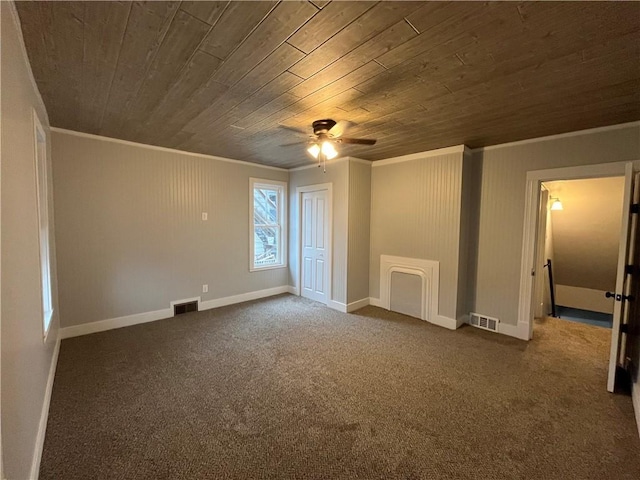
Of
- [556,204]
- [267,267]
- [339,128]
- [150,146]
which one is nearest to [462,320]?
[556,204]

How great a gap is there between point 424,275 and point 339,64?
125 inches

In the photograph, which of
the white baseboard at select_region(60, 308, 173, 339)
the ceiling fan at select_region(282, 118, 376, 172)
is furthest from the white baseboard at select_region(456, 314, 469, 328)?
the white baseboard at select_region(60, 308, 173, 339)

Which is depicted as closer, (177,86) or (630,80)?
(630,80)

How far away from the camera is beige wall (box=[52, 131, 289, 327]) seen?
3350mm

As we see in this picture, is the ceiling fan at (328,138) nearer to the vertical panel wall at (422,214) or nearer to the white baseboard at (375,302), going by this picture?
the vertical panel wall at (422,214)

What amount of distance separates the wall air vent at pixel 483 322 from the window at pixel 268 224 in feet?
10.7

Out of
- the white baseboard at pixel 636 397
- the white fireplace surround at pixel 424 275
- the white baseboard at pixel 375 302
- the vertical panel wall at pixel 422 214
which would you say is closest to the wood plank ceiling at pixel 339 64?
the vertical panel wall at pixel 422 214

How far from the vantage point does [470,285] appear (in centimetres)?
393

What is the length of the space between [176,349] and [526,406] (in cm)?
336

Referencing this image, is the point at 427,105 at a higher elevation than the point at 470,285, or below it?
higher

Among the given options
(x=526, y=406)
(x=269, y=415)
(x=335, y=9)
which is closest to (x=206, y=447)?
(x=269, y=415)

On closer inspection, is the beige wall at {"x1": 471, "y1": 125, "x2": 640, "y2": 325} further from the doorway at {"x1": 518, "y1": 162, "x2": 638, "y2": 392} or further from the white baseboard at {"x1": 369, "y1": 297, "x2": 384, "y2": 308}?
the white baseboard at {"x1": 369, "y1": 297, "x2": 384, "y2": 308}

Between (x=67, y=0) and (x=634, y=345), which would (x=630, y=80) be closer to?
(x=634, y=345)

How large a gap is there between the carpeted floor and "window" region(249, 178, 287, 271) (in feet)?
6.24
